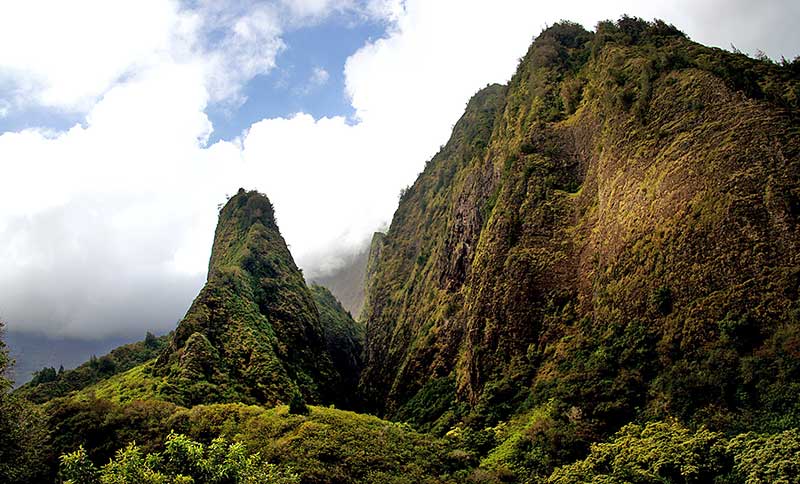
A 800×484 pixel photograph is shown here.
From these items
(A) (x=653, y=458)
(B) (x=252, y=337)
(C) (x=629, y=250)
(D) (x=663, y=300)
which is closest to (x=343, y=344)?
(B) (x=252, y=337)

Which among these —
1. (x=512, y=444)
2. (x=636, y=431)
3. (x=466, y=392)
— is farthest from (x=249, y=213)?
(x=636, y=431)

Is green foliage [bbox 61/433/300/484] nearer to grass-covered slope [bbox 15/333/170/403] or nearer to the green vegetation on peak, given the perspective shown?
the green vegetation on peak

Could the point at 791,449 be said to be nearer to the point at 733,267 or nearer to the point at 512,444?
the point at 733,267

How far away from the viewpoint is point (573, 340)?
1427 inches

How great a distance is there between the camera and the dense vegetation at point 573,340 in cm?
2148

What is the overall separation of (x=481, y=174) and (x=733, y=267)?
42.1 m

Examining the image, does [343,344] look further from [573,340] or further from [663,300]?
[663,300]

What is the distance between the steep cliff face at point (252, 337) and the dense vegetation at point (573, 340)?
1.20 ft

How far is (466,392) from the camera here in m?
44.7

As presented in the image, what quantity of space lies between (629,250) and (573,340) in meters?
8.42

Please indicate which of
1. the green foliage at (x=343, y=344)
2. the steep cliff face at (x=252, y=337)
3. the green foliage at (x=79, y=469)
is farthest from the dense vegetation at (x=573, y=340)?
the green foliage at (x=343, y=344)

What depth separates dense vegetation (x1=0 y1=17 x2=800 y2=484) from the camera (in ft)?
70.5

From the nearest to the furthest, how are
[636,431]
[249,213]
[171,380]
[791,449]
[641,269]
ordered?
[791,449] → [636,431] → [641,269] → [171,380] → [249,213]

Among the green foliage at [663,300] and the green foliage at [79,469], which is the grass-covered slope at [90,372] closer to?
the green foliage at [79,469]
